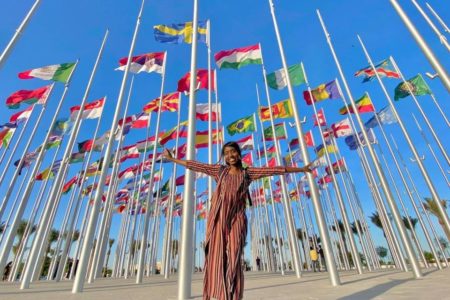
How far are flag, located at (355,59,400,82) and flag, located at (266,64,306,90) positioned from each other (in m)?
3.70

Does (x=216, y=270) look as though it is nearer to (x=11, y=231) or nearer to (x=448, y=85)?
(x=448, y=85)

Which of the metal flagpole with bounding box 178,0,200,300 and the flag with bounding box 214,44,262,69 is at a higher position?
the flag with bounding box 214,44,262,69

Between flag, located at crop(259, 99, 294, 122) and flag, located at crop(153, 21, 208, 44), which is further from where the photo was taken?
flag, located at crop(259, 99, 294, 122)

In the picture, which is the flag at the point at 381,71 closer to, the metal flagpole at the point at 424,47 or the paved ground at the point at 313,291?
the metal flagpole at the point at 424,47

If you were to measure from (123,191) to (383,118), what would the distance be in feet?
75.3

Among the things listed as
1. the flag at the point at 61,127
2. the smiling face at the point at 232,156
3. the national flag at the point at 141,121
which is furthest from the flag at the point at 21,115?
the smiling face at the point at 232,156

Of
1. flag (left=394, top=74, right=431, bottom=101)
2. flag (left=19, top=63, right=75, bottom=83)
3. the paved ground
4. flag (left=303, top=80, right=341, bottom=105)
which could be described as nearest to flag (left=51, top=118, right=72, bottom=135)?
flag (left=19, top=63, right=75, bottom=83)

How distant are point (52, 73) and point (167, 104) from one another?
19.7ft

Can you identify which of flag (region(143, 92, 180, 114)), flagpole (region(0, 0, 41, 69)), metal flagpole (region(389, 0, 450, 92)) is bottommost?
metal flagpole (region(389, 0, 450, 92))

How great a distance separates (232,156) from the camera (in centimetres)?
326

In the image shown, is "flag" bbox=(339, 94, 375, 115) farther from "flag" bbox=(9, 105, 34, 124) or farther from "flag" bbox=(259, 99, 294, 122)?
"flag" bbox=(9, 105, 34, 124)

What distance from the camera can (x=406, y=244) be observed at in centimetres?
747

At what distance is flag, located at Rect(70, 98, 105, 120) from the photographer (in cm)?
1455

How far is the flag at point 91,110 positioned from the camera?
14555 millimetres
